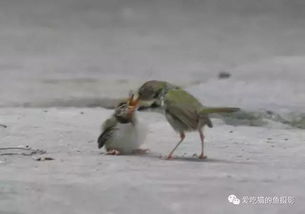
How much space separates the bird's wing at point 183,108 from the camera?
5.55m

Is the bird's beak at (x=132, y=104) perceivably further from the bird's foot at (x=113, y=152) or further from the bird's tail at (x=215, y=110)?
the bird's tail at (x=215, y=110)

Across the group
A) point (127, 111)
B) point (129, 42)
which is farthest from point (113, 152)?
point (129, 42)

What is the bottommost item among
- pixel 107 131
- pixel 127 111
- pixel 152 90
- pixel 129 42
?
pixel 129 42

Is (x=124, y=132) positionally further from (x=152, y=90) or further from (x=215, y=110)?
(x=215, y=110)

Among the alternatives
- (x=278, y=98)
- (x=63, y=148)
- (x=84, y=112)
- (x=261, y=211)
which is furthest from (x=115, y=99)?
(x=261, y=211)

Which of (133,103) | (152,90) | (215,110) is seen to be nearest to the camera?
(215,110)

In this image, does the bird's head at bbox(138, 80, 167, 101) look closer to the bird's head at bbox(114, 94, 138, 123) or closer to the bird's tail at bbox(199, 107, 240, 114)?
the bird's head at bbox(114, 94, 138, 123)

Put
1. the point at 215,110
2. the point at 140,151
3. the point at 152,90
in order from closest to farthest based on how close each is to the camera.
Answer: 1. the point at 215,110
2. the point at 152,90
3. the point at 140,151

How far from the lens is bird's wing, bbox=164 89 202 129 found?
5547 mm

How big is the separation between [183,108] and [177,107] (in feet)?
0.12

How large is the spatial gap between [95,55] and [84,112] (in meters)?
3.90

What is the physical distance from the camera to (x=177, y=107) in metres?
5.56

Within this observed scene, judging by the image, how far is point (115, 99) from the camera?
8695 millimetres

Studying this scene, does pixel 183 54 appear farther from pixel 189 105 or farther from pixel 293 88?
pixel 189 105
